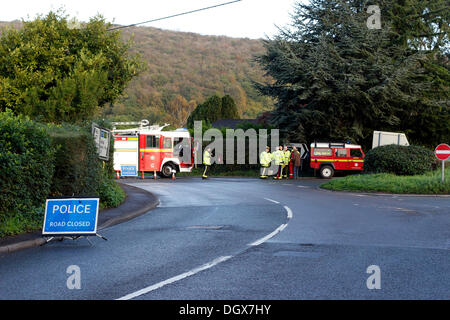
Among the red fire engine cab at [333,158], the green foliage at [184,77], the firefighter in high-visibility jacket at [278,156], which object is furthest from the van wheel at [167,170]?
the green foliage at [184,77]

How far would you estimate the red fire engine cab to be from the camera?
34906 mm

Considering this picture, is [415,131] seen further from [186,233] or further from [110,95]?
[186,233]

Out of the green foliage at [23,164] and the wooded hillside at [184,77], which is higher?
the wooded hillside at [184,77]

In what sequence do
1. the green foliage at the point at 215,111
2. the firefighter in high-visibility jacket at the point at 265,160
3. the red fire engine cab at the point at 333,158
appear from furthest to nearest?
the green foliage at the point at 215,111 → the red fire engine cab at the point at 333,158 → the firefighter in high-visibility jacket at the point at 265,160

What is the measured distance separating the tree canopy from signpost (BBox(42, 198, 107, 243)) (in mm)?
27823

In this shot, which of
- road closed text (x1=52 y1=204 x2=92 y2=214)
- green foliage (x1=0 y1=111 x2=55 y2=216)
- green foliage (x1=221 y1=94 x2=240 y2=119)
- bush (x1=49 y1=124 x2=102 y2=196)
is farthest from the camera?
green foliage (x1=221 y1=94 x2=240 y2=119)

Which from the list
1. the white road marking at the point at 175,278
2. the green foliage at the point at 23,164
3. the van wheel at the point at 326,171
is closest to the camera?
the white road marking at the point at 175,278

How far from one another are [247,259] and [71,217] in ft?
11.8

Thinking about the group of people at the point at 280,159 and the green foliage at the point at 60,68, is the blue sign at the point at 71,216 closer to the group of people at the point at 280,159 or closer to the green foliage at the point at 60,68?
the green foliage at the point at 60,68

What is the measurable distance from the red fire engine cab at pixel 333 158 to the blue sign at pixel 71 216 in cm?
2589

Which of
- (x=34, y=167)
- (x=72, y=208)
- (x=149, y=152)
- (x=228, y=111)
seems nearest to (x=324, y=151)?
(x=149, y=152)

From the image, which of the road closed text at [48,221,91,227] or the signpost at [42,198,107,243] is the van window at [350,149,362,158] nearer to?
the signpost at [42,198,107,243]

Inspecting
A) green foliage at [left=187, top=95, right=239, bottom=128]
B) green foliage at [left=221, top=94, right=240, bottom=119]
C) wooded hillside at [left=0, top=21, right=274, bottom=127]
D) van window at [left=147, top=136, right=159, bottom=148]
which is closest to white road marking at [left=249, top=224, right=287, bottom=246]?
van window at [left=147, top=136, right=159, bottom=148]

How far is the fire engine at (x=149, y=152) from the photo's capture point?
35.6m
